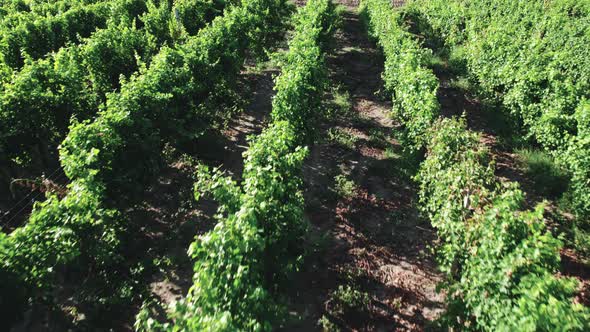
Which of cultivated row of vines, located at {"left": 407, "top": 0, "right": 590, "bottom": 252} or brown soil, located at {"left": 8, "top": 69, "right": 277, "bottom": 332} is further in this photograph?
cultivated row of vines, located at {"left": 407, "top": 0, "right": 590, "bottom": 252}

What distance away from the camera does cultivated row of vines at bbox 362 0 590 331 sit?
4.64m

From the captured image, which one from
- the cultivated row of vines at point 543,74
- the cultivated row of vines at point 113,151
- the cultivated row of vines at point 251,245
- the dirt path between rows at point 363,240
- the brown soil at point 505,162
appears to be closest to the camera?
the cultivated row of vines at point 251,245

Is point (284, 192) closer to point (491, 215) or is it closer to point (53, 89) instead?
point (491, 215)

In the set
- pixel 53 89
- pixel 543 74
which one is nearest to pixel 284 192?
pixel 53 89

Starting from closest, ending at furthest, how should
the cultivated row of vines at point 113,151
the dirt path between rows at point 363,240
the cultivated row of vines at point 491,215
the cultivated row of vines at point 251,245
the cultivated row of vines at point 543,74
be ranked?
the cultivated row of vines at point 251,245 < the cultivated row of vines at point 491,215 < the cultivated row of vines at point 113,151 < the dirt path between rows at point 363,240 < the cultivated row of vines at point 543,74

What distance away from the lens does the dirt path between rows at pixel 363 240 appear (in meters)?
7.09

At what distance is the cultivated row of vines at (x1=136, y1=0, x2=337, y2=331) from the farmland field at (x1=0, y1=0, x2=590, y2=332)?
35mm

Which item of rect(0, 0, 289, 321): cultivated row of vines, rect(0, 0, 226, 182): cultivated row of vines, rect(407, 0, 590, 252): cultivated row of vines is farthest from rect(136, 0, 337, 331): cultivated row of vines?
rect(407, 0, 590, 252): cultivated row of vines

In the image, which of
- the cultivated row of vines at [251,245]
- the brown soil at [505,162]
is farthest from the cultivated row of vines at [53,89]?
the brown soil at [505,162]

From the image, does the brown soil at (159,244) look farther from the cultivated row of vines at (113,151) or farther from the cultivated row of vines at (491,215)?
the cultivated row of vines at (491,215)

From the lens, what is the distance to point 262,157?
269 inches

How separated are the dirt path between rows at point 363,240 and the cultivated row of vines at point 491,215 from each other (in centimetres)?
86

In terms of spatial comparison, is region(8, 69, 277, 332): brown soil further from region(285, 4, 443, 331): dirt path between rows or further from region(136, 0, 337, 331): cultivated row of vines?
region(285, 4, 443, 331): dirt path between rows

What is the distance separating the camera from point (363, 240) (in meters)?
8.67
